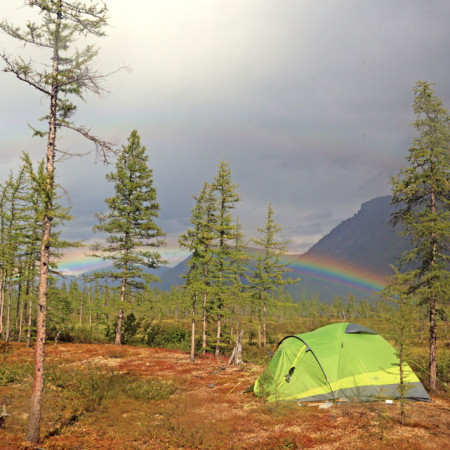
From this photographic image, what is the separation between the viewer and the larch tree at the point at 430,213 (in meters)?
15.0

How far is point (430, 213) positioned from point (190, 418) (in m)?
A: 14.8

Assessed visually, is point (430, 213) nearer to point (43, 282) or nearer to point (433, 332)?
point (433, 332)

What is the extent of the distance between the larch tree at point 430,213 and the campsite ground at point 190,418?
4615mm

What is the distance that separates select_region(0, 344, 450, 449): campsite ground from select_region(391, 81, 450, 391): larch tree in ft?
15.1

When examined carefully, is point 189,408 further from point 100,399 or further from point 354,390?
point 354,390

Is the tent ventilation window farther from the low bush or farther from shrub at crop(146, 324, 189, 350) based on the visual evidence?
shrub at crop(146, 324, 189, 350)

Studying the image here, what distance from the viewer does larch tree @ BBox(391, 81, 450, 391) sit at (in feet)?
49.1

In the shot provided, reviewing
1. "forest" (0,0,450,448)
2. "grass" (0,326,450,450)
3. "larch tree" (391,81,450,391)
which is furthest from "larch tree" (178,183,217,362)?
"larch tree" (391,81,450,391)

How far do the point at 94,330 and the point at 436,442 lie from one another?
31.4 metres

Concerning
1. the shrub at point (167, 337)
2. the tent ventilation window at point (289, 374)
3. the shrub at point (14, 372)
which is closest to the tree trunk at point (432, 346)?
the tent ventilation window at point (289, 374)

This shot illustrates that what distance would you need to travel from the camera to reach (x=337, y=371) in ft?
40.7

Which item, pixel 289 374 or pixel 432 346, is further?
pixel 432 346

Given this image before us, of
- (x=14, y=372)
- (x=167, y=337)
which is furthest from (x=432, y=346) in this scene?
(x=167, y=337)

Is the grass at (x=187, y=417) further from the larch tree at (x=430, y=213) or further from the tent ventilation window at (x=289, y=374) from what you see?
the larch tree at (x=430, y=213)
